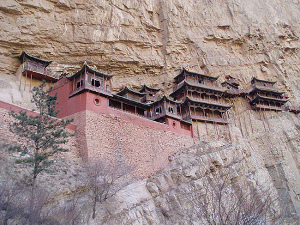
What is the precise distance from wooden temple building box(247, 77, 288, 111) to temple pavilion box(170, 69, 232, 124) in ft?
14.4

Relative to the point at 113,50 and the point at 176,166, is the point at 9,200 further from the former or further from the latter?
the point at 113,50

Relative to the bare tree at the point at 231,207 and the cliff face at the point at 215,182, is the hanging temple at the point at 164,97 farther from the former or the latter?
the bare tree at the point at 231,207

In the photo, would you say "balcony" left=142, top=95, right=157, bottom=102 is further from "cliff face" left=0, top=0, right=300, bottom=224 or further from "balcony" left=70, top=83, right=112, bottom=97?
"balcony" left=70, top=83, right=112, bottom=97

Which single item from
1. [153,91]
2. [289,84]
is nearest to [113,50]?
[153,91]

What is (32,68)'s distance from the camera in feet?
88.6

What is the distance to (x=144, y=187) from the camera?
1909 centimetres

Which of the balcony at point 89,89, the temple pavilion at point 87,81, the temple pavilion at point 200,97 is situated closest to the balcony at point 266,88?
→ the temple pavilion at point 200,97

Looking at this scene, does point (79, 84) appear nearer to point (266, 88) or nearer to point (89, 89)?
point (89, 89)

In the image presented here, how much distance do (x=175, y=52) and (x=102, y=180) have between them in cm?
2358

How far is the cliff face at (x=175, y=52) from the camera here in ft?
79.6

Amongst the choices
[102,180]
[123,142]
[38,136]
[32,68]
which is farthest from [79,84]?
[38,136]

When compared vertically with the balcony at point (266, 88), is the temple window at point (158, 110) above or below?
below

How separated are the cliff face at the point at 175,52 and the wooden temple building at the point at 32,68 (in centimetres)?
122

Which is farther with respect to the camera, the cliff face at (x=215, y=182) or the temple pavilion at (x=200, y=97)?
the temple pavilion at (x=200, y=97)
